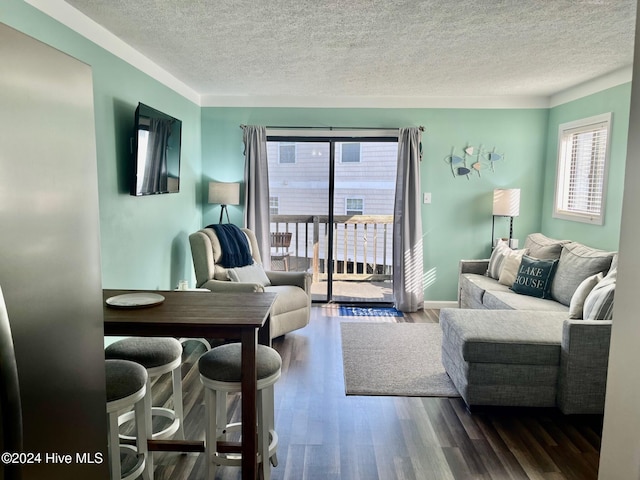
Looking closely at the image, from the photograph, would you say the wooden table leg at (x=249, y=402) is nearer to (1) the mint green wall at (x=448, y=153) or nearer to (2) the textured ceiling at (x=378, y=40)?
(2) the textured ceiling at (x=378, y=40)

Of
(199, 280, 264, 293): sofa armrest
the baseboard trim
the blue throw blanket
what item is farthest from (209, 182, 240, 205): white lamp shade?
the baseboard trim

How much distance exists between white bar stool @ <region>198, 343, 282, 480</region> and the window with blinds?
11.1ft

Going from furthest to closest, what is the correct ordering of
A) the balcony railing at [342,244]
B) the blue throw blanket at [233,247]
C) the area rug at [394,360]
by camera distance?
1. the balcony railing at [342,244]
2. the blue throw blanket at [233,247]
3. the area rug at [394,360]

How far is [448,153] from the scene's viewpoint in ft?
17.0

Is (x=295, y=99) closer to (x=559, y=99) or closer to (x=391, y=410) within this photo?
(x=559, y=99)

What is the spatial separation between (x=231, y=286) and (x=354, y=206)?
2197 mm

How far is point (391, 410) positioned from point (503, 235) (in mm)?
3126

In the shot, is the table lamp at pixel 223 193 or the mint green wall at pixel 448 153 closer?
the table lamp at pixel 223 193

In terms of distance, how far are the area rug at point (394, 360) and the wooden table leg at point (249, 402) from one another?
1254 millimetres

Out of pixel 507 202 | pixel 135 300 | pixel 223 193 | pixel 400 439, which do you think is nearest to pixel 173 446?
pixel 135 300

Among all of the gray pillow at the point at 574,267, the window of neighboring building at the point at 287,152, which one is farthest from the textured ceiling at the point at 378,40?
the gray pillow at the point at 574,267

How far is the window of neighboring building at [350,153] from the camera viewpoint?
5277 mm

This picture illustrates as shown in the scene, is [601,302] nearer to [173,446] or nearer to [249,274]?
[173,446]

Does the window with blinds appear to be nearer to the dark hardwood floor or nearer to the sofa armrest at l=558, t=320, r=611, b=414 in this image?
the sofa armrest at l=558, t=320, r=611, b=414
